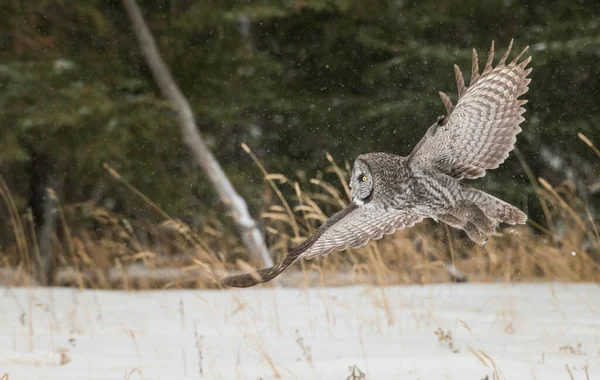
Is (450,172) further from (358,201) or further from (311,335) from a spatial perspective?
(311,335)

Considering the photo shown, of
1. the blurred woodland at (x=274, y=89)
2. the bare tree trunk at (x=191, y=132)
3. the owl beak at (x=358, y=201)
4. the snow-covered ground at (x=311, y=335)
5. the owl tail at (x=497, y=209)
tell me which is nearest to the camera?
the owl beak at (x=358, y=201)

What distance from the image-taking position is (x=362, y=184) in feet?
10.8

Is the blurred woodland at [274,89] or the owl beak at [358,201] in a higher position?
the blurred woodland at [274,89]

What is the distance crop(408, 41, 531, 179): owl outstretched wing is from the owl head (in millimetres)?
192

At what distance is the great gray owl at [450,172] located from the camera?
10.8 feet

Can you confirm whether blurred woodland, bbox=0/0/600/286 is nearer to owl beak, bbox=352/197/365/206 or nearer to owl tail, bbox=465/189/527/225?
owl tail, bbox=465/189/527/225

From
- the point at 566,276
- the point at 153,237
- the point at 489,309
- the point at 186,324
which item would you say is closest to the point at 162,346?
the point at 186,324

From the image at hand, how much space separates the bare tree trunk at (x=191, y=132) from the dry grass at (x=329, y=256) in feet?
0.67

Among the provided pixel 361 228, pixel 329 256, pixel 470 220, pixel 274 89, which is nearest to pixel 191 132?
pixel 274 89

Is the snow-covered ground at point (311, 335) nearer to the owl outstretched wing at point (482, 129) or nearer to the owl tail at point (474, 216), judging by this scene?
the owl tail at point (474, 216)

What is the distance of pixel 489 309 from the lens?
20.7 feet

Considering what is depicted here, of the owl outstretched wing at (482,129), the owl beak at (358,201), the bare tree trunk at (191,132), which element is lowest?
the owl beak at (358,201)

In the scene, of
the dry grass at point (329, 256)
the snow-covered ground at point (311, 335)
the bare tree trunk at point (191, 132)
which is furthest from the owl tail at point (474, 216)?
the bare tree trunk at point (191, 132)

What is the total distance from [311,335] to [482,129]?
2388 millimetres
